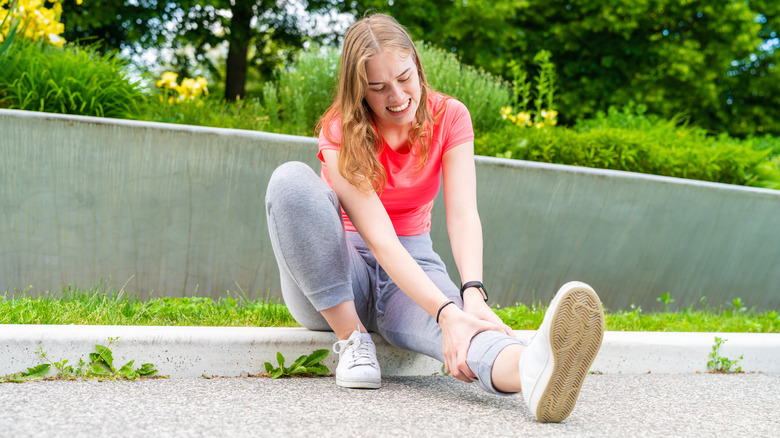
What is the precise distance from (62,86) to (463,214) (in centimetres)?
280

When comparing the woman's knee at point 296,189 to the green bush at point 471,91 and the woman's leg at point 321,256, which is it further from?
the green bush at point 471,91

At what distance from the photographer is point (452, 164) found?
2.40m

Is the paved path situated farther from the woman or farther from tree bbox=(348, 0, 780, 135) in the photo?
tree bbox=(348, 0, 780, 135)

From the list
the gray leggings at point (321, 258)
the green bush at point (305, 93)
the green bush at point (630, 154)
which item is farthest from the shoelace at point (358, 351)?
the green bush at point (305, 93)

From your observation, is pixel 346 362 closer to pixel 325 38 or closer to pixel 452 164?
pixel 452 164

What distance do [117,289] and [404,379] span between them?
1.94m

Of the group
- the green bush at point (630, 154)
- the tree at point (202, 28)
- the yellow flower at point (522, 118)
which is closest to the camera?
the green bush at point (630, 154)

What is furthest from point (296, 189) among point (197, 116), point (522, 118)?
point (522, 118)

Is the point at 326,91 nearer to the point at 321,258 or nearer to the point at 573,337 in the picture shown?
the point at 321,258

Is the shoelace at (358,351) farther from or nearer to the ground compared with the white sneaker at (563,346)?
nearer to the ground

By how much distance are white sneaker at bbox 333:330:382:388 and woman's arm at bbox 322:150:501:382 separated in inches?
10.0

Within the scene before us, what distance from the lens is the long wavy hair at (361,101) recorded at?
2.16 meters

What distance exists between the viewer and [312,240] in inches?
81.2

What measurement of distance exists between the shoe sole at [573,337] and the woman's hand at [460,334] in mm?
257
